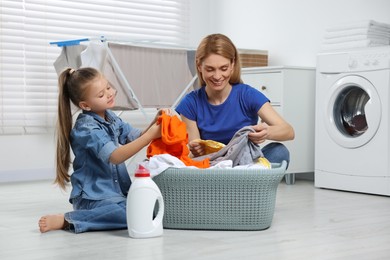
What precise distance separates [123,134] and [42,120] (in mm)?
1848

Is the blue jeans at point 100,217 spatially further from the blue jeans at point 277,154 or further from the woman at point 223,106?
the blue jeans at point 277,154

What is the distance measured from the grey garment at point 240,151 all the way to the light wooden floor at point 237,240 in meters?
0.26

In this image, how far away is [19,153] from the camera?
14.0 ft

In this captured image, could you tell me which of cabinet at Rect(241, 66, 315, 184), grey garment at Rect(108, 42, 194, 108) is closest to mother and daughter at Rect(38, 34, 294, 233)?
grey garment at Rect(108, 42, 194, 108)

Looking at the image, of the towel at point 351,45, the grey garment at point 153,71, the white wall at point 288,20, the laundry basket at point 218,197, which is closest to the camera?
the laundry basket at point 218,197

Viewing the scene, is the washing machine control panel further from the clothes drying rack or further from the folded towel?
the clothes drying rack

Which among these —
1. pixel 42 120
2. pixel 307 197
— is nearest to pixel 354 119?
pixel 307 197

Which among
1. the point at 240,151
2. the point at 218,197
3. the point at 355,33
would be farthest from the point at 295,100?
the point at 218,197

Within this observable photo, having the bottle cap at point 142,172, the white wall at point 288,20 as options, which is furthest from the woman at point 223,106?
the white wall at point 288,20

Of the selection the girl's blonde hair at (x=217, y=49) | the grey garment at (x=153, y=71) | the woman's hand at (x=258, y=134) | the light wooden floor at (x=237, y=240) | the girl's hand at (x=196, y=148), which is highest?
the girl's blonde hair at (x=217, y=49)

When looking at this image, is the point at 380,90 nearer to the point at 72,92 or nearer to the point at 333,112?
the point at 333,112

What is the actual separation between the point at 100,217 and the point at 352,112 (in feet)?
6.12

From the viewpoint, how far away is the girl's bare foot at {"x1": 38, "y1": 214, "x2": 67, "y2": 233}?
7.86ft

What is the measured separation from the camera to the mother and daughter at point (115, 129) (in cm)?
240
